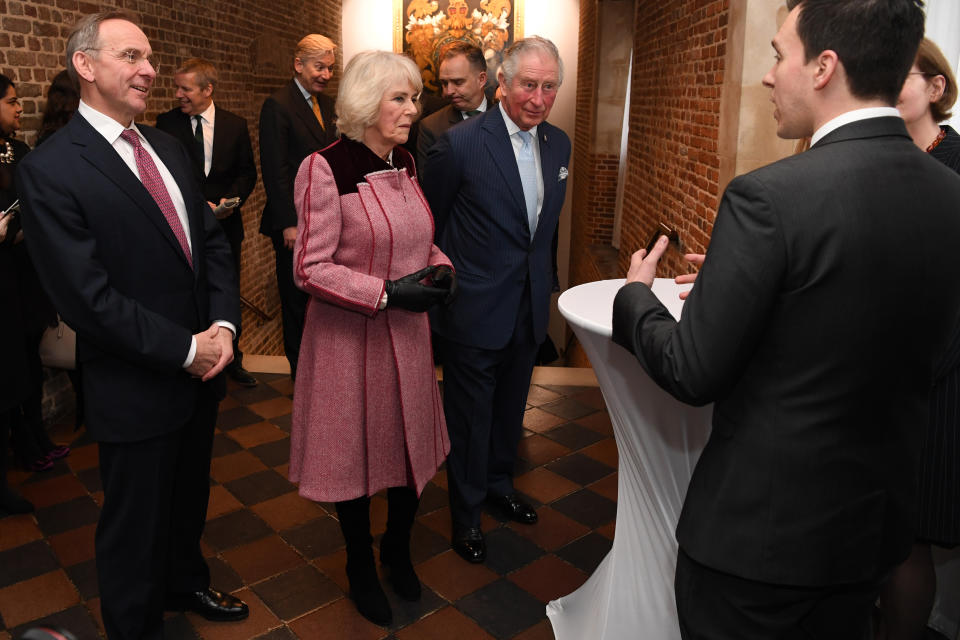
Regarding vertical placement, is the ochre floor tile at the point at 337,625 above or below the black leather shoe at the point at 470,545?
below

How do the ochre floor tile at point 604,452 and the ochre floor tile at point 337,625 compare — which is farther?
the ochre floor tile at point 604,452

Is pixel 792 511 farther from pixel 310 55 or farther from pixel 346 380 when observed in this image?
pixel 310 55

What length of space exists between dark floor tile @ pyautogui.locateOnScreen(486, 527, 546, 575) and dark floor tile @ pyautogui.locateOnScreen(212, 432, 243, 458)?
1.44m

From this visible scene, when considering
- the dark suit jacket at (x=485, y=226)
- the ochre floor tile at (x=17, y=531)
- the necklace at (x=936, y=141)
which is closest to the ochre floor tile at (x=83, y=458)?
the ochre floor tile at (x=17, y=531)

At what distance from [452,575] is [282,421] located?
5.44 ft

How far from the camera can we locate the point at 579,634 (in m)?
2.27

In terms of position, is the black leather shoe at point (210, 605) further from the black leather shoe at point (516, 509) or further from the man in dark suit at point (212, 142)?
the man in dark suit at point (212, 142)

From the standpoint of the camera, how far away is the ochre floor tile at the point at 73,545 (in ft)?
8.98

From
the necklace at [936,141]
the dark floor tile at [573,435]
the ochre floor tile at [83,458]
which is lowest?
the ochre floor tile at [83,458]

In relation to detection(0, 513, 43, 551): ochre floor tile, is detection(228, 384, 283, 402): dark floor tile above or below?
above

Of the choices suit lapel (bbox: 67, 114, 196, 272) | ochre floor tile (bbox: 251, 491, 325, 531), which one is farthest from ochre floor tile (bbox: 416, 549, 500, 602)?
suit lapel (bbox: 67, 114, 196, 272)

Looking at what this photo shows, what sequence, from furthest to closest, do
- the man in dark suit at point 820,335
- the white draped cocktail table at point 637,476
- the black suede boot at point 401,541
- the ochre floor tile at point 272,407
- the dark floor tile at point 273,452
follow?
the ochre floor tile at point 272,407, the dark floor tile at point 273,452, the black suede boot at point 401,541, the white draped cocktail table at point 637,476, the man in dark suit at point 820,335

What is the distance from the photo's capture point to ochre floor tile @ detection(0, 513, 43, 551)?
9.30 feet

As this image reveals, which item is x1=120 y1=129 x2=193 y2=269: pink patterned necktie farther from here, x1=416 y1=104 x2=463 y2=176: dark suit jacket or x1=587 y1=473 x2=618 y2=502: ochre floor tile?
x1=416 y1=104 x2=463 y2=176: dark suit jacket
